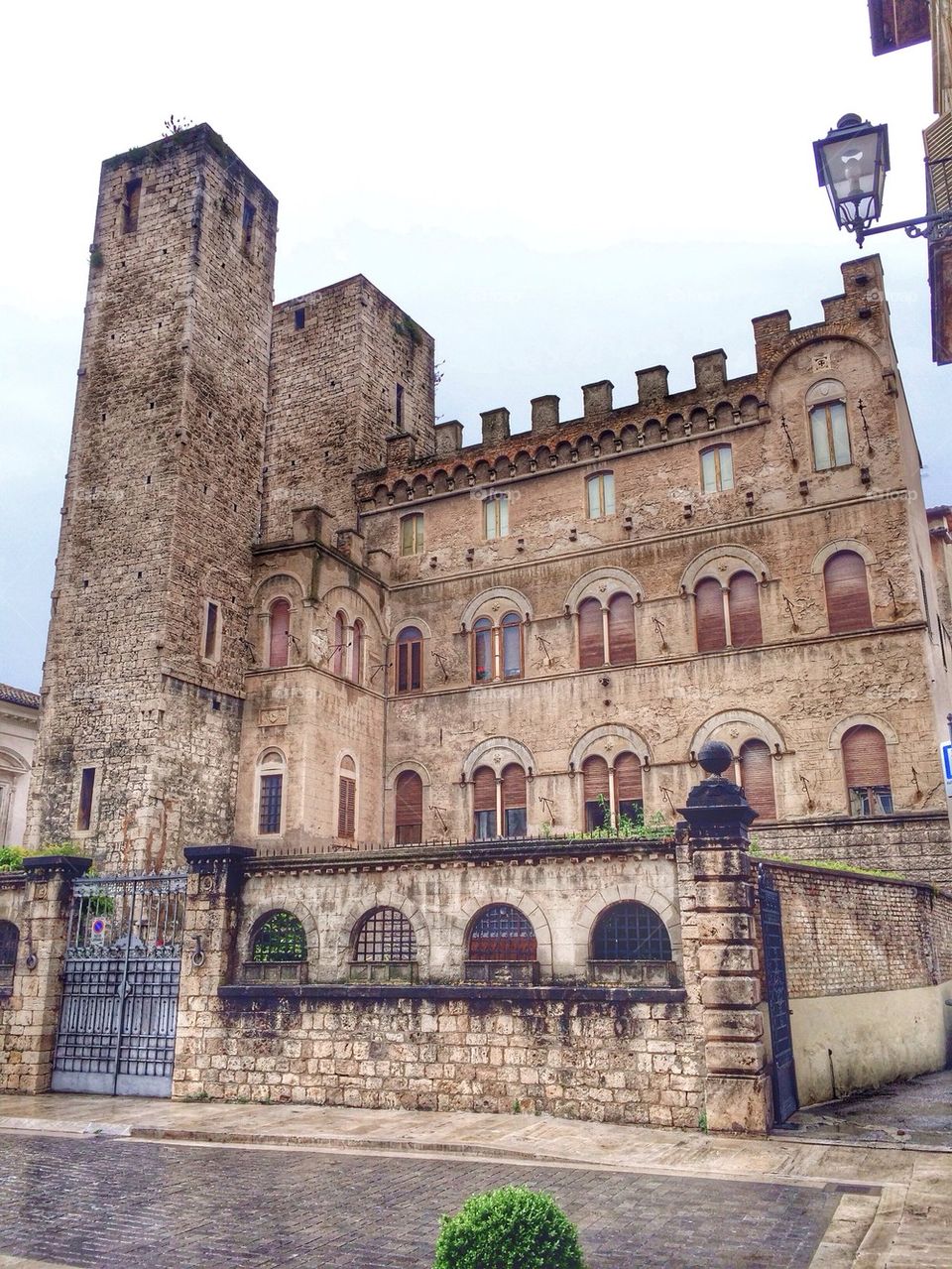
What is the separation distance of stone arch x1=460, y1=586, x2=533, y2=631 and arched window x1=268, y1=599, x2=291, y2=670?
473 centimetres

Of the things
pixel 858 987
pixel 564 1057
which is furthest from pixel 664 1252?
pixel 858 987

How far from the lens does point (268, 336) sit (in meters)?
29.2

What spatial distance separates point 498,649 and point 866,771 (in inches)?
378

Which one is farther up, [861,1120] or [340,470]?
[340,470]

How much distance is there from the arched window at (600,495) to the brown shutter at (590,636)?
241cm

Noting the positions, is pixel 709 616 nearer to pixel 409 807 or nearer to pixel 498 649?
pixel 498 649

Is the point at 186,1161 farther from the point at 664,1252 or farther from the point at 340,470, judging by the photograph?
the point at 340,470

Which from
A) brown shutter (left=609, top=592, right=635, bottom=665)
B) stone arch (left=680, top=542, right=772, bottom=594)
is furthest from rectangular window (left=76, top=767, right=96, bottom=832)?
stone arch (left=680, top=542, right=772, bottom=594)

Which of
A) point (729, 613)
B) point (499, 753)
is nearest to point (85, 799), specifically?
point (499, 753)

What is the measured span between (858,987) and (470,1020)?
255 inches

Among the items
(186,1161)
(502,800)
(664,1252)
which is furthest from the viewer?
(502,800)

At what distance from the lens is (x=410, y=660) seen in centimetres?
2828

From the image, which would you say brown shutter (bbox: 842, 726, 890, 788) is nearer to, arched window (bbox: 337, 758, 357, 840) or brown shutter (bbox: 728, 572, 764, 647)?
brown shutter (bbox: 728, 572, 764, 647)

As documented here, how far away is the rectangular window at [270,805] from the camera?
24.6 metres
